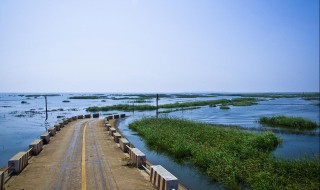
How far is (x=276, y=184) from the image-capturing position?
502 inches

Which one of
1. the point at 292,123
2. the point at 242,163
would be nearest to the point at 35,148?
the point at 242,163

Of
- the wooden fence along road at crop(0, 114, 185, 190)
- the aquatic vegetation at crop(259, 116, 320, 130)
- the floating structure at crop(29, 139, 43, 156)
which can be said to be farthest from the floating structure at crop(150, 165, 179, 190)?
the aquatic vegetation at crop(259, 116, 320, 130)

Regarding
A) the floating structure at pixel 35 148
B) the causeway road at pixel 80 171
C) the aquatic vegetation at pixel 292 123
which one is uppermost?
the floating structure at pixel 35 148

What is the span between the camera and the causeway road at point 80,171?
10797 mm

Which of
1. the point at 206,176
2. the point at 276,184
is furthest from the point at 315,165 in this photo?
the point at 206,176

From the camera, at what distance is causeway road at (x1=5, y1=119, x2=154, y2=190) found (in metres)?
10.8

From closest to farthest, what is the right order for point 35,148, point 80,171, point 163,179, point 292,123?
point 163,179 → point 80,171 → point 35,148 → point 292,123

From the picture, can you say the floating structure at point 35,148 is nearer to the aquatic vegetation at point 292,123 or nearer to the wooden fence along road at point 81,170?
the wooden fence along road at point 81,170

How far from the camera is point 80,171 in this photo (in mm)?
12617

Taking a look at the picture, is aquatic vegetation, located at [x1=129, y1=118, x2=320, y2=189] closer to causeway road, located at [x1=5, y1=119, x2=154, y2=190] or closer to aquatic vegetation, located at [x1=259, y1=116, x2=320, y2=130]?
causeway road, located at [x1=5, y1=119, x2=154, y2=190]

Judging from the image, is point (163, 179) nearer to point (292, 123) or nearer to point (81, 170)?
point (81, 170)

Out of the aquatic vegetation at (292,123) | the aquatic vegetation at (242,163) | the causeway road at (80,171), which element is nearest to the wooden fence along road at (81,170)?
the causeway road at (80,171)

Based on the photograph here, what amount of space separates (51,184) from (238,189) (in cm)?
870

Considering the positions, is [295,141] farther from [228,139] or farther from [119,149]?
[119,149]
